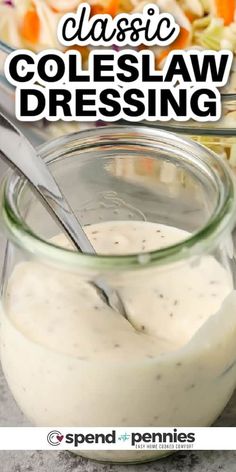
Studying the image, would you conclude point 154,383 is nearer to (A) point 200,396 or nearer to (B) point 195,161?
(A) point 200,396

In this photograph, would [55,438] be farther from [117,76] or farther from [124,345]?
[117,76]

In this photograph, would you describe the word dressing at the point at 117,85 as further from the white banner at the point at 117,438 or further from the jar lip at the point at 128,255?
the white banner at the point at 117,438

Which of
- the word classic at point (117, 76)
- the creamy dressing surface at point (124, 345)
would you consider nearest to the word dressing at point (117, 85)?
the word classic at point (117, 76)

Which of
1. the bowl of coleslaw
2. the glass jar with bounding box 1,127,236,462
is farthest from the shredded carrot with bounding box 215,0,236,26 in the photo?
the glass jar with bounding box 1,127,236,462

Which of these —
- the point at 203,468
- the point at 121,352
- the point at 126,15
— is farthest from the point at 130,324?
the point at 126,15

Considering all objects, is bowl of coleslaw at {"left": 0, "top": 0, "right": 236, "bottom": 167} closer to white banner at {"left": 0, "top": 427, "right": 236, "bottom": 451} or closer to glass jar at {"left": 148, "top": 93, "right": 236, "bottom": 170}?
glass jar at {"left": 148, "top": 93, "right": 236, "bottom": 170}

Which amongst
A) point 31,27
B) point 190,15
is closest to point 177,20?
point 190,15

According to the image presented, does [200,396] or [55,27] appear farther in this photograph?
[55,27]
